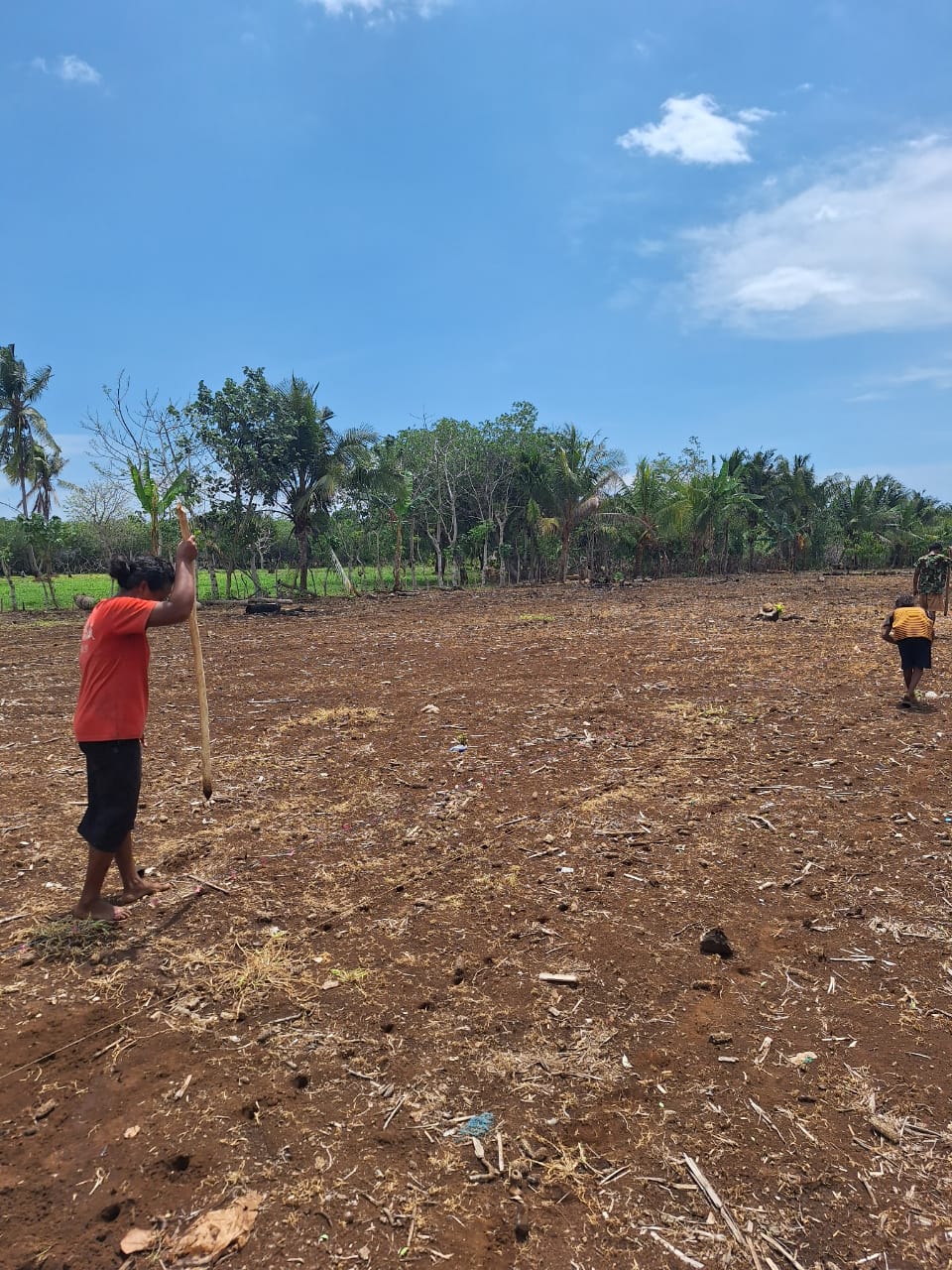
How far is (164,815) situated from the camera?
5172 millimetres

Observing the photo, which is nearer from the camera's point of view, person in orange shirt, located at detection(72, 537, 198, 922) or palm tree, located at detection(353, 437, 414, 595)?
person in orange shirt, located at detection(72, 537, 198, 922)

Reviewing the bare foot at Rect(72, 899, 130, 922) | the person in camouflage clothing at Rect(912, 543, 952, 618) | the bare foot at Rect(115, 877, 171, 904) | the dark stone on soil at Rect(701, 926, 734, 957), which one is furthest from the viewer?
the person in camouflage clothing at Rect(912, 543, 952, 618)

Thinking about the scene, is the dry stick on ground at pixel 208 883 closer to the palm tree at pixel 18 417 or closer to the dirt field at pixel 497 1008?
the dirt field at pixel 497 1008

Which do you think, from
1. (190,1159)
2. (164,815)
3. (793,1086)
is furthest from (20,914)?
(793,1086)

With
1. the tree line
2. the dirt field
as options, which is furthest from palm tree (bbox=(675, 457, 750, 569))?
the dirt field

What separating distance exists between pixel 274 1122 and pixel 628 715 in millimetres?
5831

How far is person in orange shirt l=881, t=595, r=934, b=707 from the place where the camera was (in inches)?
297

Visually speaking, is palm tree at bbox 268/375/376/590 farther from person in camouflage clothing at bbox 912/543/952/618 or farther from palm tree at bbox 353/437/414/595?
person in camouflage clothing at bbox 912/543/952/618

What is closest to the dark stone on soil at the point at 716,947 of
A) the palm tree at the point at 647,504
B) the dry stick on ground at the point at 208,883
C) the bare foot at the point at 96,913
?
the dry stick on ground at the point at 208,883

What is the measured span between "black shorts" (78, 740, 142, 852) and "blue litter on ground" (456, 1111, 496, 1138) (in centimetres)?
219

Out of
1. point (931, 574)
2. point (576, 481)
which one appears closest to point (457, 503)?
point (576, 481)

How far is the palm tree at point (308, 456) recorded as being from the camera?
25.8 meters

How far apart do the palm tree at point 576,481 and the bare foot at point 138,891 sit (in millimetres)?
28014

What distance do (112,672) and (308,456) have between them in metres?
24.2
